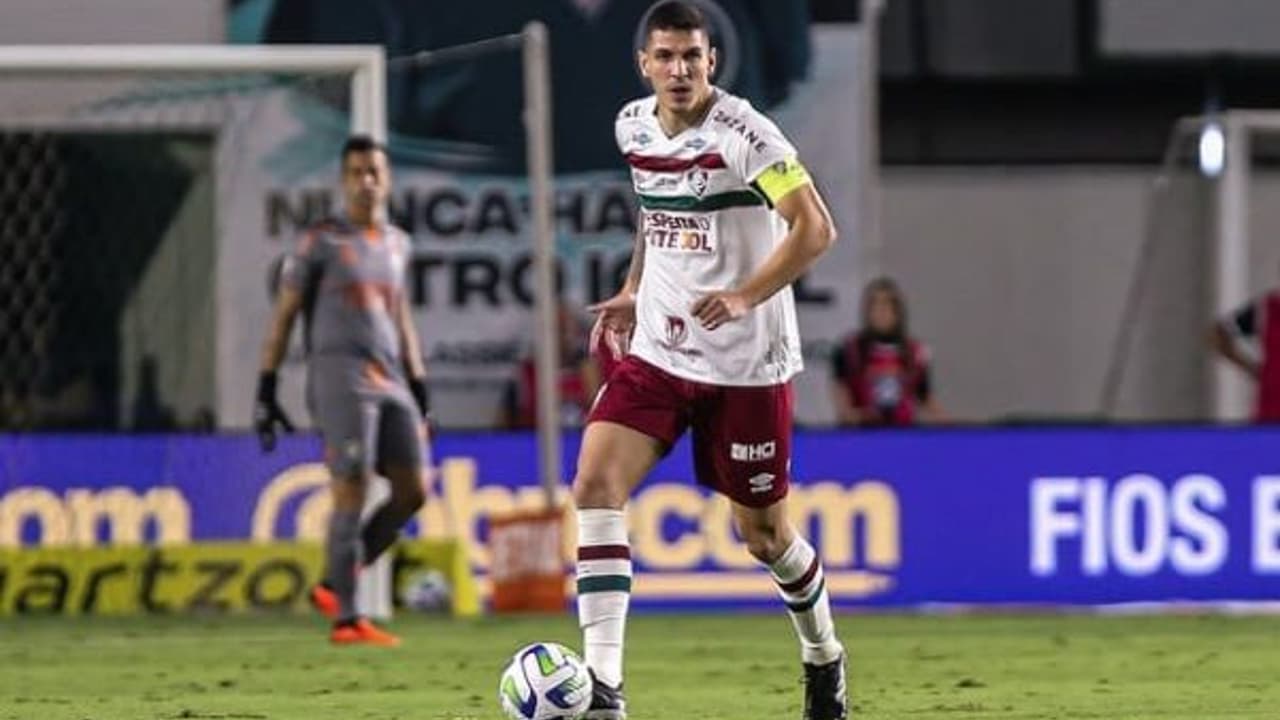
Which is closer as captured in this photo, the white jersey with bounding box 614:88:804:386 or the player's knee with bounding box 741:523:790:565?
the white jersey with bounding box 614:88:804:386

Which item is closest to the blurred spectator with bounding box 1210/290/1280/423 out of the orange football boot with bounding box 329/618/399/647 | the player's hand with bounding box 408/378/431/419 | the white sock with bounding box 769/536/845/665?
the player's hand with bounding box 408/378/431/419

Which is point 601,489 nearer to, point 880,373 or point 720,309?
point 720,309

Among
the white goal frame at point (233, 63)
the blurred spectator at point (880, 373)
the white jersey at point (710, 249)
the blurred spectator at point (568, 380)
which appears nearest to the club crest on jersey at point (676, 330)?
the white jersey at point (710, 249)

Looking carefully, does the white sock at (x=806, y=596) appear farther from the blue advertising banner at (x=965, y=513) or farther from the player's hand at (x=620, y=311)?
the blue advertising banner at (x=965, y=513)

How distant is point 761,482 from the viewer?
36.1 ft

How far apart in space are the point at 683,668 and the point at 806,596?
336cm

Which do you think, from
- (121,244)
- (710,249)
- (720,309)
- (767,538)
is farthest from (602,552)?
(121,244)

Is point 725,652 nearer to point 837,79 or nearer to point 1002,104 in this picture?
point 837,79

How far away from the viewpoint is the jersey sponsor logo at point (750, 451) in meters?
10.9

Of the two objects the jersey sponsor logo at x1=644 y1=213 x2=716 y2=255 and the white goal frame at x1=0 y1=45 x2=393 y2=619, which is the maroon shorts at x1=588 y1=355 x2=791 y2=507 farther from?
the white goal frame at x1=0 y1=45 x2=393 y2=619

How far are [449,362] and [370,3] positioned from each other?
82.9 inches

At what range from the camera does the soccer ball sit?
10.4 m

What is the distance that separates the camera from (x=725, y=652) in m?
15.6

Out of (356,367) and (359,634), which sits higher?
(356,367)
